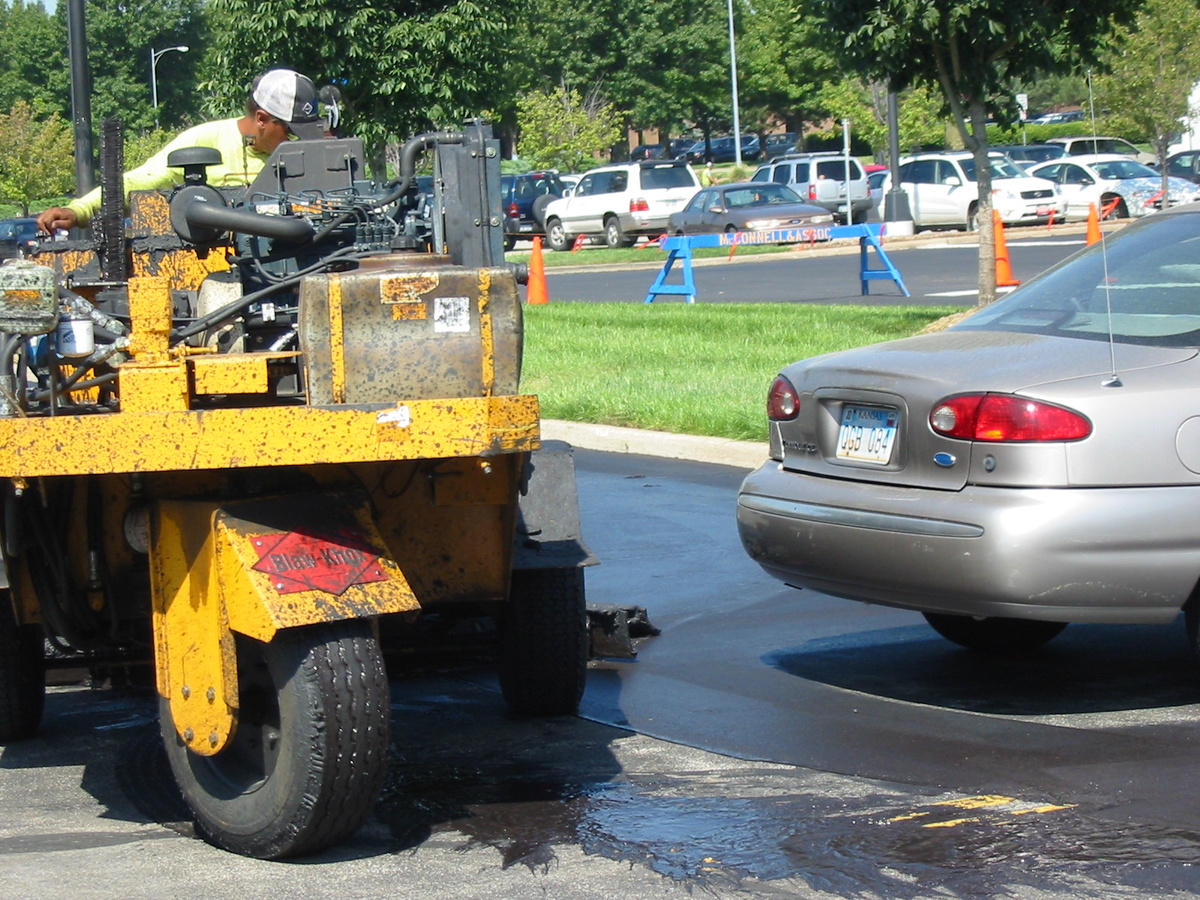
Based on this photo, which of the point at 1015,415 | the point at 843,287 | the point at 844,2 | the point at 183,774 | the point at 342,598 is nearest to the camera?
the point at 342,598

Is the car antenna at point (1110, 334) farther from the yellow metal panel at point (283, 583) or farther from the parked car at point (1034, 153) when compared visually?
the parked car at point (1034, 153)

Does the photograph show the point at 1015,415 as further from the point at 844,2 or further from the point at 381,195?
the point at 844,2

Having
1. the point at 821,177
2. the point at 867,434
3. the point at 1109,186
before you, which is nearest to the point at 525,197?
the point at 821,177

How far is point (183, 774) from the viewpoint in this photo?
4047 mm

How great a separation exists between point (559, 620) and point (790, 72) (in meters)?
70.8

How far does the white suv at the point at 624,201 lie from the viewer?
3584 cm

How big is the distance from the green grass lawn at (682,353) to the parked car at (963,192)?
610 inches

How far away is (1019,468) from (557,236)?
33.1 metres

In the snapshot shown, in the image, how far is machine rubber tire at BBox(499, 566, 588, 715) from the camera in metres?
4.93

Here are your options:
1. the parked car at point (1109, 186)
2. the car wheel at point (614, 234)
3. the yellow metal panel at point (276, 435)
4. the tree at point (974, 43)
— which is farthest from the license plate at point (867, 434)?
the car wheel at point (614, 234)

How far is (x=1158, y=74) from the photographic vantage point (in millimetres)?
31625

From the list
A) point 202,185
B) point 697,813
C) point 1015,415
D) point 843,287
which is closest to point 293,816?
point 697,813

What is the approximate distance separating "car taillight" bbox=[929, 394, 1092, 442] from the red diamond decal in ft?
6.34

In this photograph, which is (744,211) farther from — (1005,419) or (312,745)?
(312,745)
